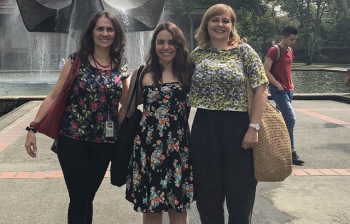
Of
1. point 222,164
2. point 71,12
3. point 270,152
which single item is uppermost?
point 71,12

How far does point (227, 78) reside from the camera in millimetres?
2473

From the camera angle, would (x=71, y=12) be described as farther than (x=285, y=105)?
Yes

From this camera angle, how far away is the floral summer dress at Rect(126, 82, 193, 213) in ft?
8.49

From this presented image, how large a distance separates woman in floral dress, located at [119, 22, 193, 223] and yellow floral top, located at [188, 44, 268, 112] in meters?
0.14

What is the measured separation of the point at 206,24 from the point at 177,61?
0.32 m

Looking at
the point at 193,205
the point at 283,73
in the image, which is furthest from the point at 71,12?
the point at 193,205

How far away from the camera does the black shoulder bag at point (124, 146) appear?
2676 mm

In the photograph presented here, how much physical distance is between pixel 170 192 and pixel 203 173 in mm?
262

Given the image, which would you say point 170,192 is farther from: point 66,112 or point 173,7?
point 173,7

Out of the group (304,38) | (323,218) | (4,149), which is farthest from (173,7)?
(323,218)

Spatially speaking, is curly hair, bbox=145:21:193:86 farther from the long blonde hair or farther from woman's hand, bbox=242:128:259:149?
woman's hand, bbox=242:128:259:149

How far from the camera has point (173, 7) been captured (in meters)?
35.9

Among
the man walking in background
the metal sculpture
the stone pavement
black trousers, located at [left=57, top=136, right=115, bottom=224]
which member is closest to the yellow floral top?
black trousers, located at [left=57, top=136, right=115, bottom=224]

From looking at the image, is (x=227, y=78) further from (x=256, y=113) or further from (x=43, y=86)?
(x=43, y=86)
